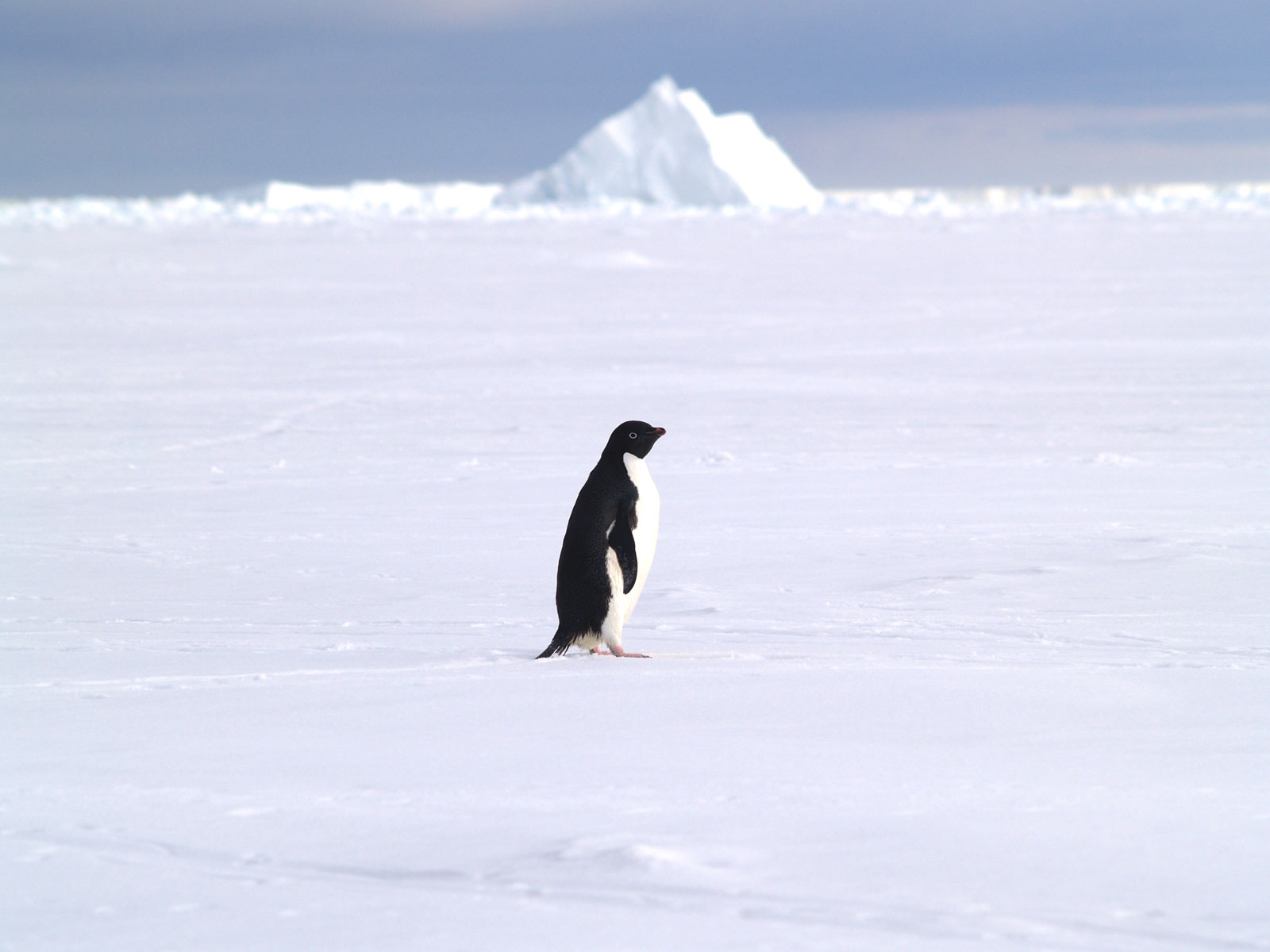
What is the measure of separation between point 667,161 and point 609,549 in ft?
147

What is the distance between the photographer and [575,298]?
16234 mm

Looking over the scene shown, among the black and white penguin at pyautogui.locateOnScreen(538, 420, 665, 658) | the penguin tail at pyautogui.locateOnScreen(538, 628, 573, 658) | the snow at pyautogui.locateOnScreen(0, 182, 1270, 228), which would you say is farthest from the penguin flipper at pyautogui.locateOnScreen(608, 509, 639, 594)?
the snow at pyautogui.locateOnScreen(0, 182, 1270, 228)

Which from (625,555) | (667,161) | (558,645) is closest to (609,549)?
(625,555)

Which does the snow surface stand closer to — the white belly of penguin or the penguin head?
the white belly of penguin

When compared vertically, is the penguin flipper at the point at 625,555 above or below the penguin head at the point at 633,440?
below

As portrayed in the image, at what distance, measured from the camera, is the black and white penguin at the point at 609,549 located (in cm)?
328

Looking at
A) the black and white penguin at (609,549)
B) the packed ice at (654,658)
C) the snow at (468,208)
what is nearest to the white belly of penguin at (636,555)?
the black and white penguin at (609,549)

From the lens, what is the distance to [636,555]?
3.33 meters

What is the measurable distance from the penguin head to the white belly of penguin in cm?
3

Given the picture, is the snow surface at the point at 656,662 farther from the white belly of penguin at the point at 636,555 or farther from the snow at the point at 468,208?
the snow at the point at 468,208

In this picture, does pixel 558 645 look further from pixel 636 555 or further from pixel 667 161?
pixel 667 161

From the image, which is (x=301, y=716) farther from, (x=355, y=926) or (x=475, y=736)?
(x=355, y=926)

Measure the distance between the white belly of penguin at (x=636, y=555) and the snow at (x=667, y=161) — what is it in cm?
4368

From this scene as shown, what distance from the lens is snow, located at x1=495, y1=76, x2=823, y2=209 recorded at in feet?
153
